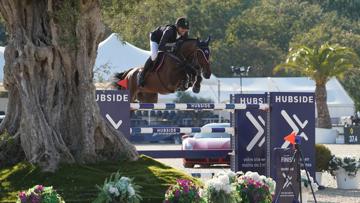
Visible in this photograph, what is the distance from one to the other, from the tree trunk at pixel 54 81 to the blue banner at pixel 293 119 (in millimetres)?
3942

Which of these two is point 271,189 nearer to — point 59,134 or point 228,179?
point 228,179

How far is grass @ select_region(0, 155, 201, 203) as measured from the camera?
10.8 m

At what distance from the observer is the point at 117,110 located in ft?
47.5

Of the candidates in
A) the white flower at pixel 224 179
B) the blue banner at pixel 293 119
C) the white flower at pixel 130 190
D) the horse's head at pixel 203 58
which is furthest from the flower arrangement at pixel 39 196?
the horse's head at pixel 203 58

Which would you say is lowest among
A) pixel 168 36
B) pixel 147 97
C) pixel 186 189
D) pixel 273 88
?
pixel 186 189

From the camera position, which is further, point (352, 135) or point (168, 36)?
point (352, 135)

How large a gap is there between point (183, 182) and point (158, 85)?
8383 millimetres

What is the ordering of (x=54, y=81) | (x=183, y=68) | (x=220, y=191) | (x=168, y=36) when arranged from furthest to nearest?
(x=168, y=36) → (x=183, y=68) → (x=54, y=81) → (x=220, y=191)

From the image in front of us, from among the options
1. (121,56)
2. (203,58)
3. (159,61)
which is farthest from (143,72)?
(121,56)

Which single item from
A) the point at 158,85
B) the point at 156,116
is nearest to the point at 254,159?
the point at 158,85

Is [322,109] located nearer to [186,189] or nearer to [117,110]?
[117,110]

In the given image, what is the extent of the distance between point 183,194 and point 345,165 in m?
8.84

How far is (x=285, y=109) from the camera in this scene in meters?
15.2

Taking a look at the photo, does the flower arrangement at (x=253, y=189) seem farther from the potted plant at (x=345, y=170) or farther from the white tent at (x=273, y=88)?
the white tent at (x=273, y=88)
